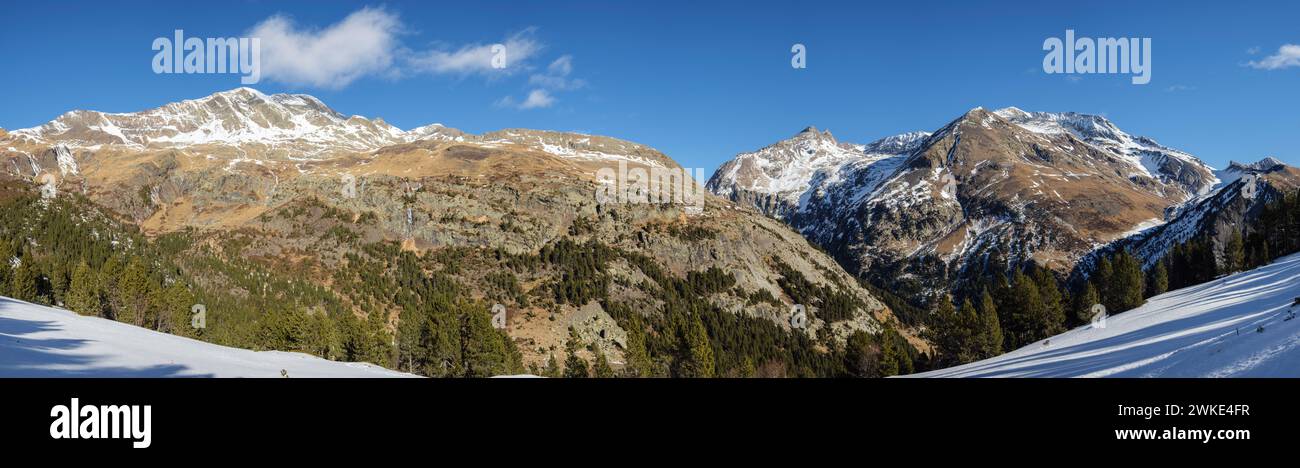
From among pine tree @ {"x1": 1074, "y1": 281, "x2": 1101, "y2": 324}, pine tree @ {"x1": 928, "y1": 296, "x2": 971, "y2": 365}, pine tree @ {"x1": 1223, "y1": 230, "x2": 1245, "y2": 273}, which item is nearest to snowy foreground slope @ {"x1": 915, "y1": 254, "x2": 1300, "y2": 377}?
pine tree @ {"x1": 928, "y1": 296, "x2": 971, "y2": 365}

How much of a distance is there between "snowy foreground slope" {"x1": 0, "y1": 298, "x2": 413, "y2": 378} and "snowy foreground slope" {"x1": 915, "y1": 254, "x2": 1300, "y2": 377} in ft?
82.0

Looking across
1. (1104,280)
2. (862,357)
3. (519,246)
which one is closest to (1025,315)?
(1104,280)

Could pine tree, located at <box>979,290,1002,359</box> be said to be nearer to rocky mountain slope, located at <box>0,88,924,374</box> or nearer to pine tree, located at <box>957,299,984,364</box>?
pine tree, located at <box>957,299,984,364</box>

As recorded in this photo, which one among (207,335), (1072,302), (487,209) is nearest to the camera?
(1072,302)

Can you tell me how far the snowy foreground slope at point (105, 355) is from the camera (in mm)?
13781

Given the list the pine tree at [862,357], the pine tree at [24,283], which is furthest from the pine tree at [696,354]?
the pine tree at [24,283]

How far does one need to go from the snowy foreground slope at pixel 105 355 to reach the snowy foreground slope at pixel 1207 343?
24996 mm

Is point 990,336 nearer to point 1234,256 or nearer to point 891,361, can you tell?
point 891,361

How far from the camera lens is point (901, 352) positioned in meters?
74.9

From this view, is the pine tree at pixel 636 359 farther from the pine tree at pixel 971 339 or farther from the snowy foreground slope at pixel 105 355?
the snowy foreground slope at pixel 105 355
